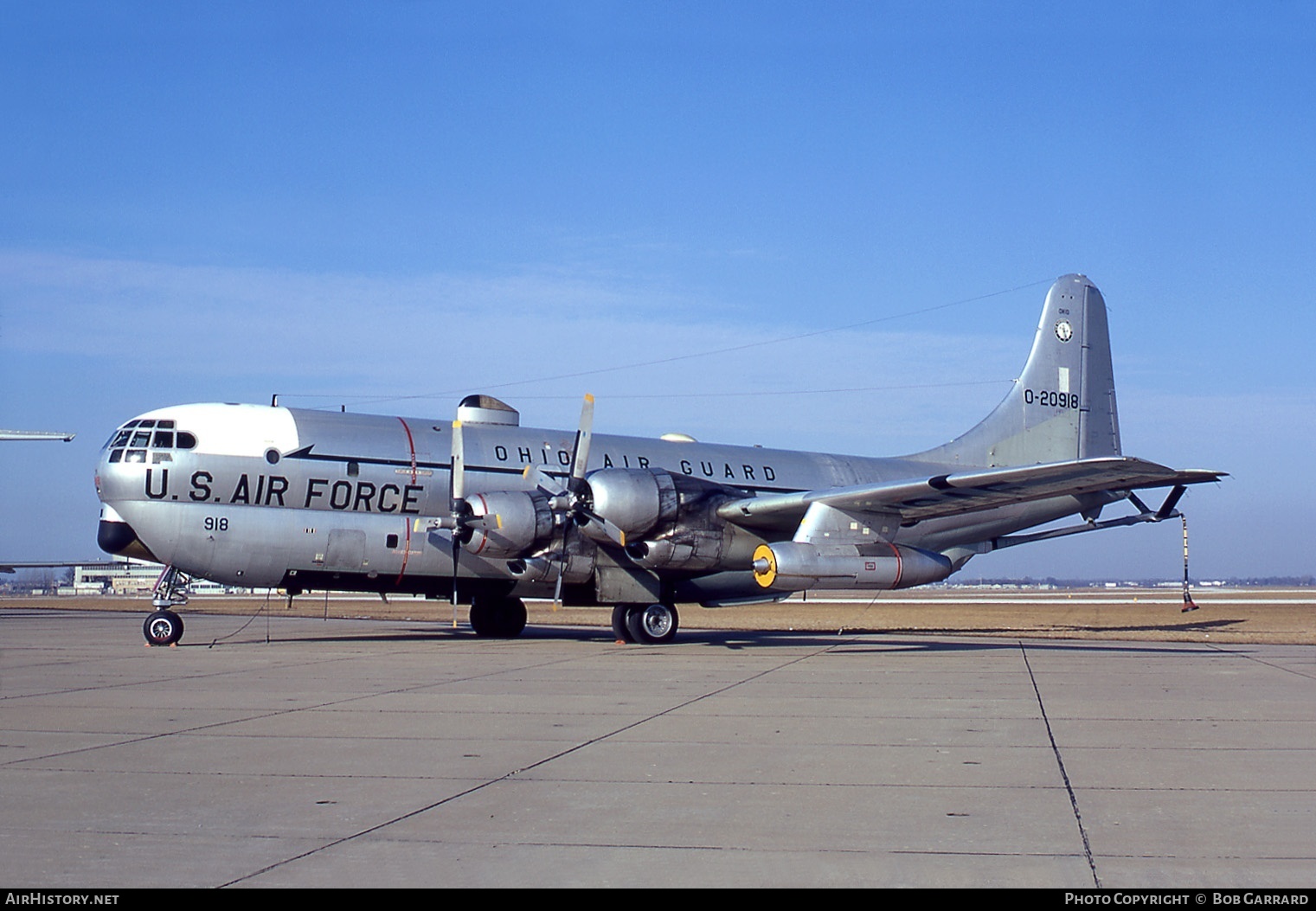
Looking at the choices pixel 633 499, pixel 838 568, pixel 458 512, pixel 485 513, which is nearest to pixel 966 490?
pixel 838 568

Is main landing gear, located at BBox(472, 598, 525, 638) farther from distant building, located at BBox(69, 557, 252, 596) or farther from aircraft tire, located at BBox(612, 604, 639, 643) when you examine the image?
A: distant building, located at BBox(69, 557, 252, 596)

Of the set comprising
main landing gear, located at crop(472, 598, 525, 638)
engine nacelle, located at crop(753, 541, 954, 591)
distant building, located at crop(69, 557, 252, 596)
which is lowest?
distant building, located at crop(69, 557, 252, 596)

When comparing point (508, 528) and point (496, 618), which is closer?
point (508, 528)

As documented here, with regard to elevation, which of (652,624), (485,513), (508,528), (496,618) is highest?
(485,513)

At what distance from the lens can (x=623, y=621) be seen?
76.5 ft

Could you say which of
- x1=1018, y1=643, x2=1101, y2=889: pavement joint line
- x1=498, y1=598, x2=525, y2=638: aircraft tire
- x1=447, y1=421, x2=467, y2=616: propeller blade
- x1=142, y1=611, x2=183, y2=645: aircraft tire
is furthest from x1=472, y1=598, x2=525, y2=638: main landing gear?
x1=1018, y1=643, x2=1101, y2=889: pavement joint line

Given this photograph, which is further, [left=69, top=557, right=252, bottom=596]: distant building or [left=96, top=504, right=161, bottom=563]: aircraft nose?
[left=69, top=557, right=252, bottom=596]: distant building

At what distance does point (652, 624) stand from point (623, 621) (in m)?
0.63

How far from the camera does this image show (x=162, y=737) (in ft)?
31.7

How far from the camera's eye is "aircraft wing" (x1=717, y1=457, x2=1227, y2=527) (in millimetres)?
20219

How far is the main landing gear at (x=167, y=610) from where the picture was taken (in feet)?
68.2

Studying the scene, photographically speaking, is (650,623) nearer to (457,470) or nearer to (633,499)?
(633,499)

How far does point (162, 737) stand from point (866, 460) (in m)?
21.8
